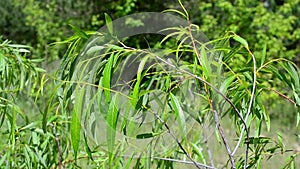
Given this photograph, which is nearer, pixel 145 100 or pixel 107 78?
pixel 107 78

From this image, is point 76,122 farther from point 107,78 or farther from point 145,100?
point 145,100

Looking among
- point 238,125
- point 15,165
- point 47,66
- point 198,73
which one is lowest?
point 15,165

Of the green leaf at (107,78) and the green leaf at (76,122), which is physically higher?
the green leaf at (107,78)

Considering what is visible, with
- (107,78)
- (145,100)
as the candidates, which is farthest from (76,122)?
(145,100)

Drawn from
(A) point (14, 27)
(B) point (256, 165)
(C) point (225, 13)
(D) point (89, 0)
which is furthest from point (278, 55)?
(B) point (256, 165)

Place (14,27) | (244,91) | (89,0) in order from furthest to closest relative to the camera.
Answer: (14,27) < (89,0) < (244,91)

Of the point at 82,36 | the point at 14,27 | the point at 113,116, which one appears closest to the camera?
the point at 113,116

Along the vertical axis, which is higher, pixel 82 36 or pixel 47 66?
pixel 47 66

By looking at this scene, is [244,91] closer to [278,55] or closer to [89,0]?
[278,55]

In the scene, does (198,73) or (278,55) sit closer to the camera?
(198,73)

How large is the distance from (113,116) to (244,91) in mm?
337

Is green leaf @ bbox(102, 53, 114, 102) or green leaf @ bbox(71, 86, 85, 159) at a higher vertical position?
green leaf @ bbox(102, 53, 114, 102)

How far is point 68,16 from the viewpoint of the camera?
8047 mm

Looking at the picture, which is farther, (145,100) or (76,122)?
(145,100)
